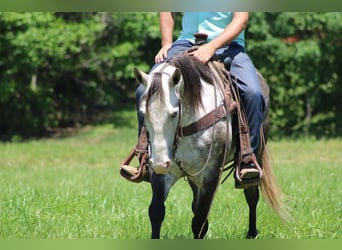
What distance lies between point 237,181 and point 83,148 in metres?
12.3

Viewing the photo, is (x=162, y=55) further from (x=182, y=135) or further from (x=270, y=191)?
(x=270, y=191)

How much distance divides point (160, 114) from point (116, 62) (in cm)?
1662

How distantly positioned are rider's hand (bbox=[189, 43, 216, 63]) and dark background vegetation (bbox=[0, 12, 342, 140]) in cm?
1249

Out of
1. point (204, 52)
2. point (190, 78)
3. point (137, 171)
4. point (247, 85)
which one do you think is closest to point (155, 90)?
point (190, 78)

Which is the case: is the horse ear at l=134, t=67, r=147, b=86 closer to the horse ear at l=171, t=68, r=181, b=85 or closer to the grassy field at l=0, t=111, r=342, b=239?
the horse ear at l=171, t=68, r=181, b=85

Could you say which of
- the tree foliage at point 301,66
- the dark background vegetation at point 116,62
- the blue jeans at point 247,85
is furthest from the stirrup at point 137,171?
the tree foliage at point 301,66

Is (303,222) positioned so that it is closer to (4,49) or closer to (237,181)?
(237,181)

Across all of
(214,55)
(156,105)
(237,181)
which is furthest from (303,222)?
(156,105)

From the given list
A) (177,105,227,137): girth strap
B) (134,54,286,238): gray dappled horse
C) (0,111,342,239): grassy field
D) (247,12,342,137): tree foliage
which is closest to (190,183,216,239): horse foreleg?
(134,54,286,238): gray dappled horse

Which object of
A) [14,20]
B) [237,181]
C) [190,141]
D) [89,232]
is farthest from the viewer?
[14,20]

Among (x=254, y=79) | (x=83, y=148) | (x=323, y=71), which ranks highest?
(x=254, y=79)

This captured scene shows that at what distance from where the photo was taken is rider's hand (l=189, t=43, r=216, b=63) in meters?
4.33

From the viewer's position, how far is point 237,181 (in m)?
4.50

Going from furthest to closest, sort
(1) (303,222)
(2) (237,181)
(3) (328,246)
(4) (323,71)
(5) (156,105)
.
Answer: (4) (323,71), (1) (303,222), (2) (237,181), (5) (156,105), (3) (328,246)
